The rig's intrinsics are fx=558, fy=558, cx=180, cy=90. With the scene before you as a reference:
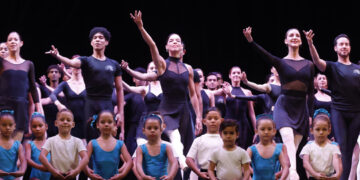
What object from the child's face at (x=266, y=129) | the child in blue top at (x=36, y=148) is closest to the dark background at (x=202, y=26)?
the child in blue top at (x=36, y=148)

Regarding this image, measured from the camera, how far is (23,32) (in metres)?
8.09

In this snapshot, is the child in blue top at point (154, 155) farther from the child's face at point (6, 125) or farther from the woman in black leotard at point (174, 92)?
the child's face at point (6, 125)

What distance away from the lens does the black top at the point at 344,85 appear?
528cm

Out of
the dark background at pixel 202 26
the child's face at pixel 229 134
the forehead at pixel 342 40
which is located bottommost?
the child's face at pixel 229 134

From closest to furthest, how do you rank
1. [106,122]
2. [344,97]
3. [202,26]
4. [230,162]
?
[230,162]
[106,122]
[344,97]
[202,26]

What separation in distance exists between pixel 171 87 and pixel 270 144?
3.91ft

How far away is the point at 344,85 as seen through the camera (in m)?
5.32

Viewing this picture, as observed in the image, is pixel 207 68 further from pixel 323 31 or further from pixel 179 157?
pixel 179 157

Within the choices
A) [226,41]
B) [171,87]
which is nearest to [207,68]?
[226,41]

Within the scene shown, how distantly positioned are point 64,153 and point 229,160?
1.32 meters

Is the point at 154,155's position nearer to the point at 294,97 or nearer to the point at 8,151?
the point at 8,151

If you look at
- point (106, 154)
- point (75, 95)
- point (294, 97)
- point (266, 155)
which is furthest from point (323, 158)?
point (75, 95)

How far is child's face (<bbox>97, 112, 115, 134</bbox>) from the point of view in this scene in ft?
14.8

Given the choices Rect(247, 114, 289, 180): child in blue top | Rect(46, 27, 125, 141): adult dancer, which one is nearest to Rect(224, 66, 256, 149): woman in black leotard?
Rect(46, 27, 125, 141): adult dancer
